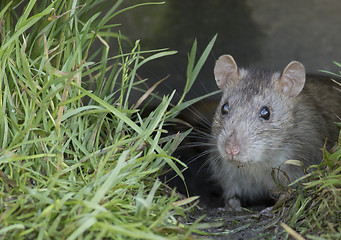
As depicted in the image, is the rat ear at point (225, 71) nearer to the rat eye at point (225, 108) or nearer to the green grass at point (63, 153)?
the rat eye at point (225, 108)

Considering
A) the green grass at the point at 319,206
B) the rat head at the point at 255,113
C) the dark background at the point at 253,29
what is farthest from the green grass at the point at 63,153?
the dark background at the point at 253,29

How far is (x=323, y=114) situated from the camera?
4.12 meters

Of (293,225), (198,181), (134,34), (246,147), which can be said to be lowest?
(198,181)

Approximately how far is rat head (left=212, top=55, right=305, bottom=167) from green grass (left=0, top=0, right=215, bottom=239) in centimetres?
45

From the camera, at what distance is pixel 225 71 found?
3.92 metres

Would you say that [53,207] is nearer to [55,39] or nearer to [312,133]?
[55,39]

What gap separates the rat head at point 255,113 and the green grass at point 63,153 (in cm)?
45

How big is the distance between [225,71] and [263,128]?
71 centimetres

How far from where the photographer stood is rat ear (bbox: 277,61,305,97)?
3572mm

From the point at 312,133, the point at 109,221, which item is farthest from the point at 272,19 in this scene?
the point at 109,221

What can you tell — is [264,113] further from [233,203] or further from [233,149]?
[233,203]

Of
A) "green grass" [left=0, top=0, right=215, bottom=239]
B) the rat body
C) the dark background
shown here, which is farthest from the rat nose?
the dark background

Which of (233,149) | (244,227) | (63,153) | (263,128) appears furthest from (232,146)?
(63,153)

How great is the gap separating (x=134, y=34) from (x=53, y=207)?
356cm
